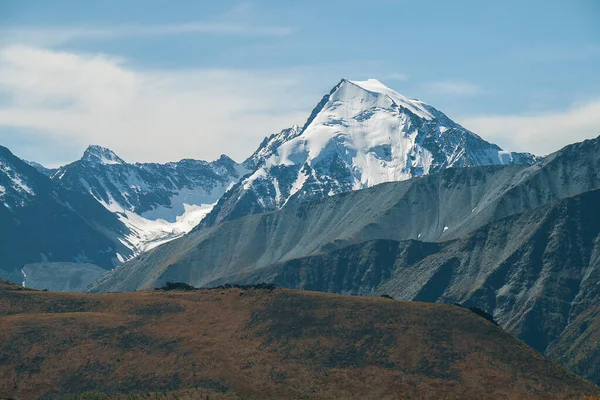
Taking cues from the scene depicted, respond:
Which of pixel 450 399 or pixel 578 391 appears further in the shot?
pixel 578 391

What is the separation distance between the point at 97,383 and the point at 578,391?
291 feet

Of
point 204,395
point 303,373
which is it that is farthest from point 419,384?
point 204,395

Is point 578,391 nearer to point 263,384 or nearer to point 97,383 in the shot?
point 263,384

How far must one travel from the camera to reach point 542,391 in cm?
19400

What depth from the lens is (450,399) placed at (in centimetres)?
18450

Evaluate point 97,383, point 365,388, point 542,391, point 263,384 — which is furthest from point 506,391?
point 97,383

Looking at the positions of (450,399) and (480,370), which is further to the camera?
(480,370)

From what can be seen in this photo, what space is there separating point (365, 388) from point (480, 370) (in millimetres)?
23717

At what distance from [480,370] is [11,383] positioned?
283 ft

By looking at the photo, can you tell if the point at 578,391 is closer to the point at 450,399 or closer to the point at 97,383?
the point at 450,399

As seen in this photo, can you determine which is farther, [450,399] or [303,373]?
[303,373]

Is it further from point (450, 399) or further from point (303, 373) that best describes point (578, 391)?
point (303, 373)

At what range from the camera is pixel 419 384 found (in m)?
A: 191

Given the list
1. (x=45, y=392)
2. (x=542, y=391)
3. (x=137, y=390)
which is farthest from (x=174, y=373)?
(x=542, y=391)
